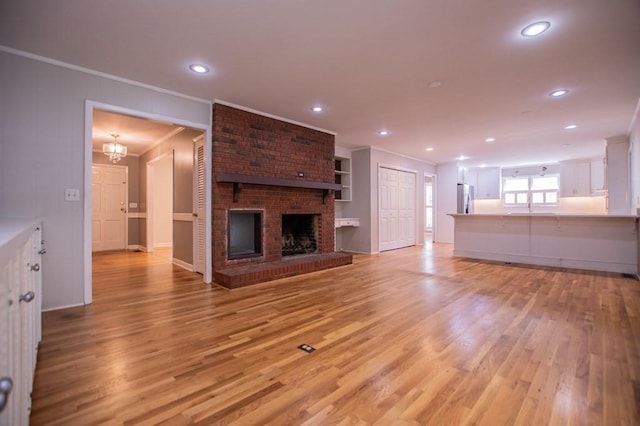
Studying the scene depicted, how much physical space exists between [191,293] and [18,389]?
2.73m

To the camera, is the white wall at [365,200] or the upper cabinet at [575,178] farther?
the upper cabinet at [575,178]

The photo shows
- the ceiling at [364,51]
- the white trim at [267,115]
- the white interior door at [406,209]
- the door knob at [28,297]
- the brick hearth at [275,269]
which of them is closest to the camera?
the door knob at [28,297]

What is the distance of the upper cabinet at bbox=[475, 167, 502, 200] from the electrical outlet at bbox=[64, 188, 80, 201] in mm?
10766

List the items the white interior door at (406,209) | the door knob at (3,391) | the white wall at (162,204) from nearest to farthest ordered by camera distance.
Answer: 1. the door knob at (3,391)
2. the white interior door at (406,209)
3. the white wall at (162,204)

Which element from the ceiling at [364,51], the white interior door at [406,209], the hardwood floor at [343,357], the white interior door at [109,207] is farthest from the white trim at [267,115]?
the white interior door at [109,207]

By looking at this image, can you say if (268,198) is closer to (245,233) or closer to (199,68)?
(245,233)

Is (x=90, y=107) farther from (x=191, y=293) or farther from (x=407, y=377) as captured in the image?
(x=407, y=377)

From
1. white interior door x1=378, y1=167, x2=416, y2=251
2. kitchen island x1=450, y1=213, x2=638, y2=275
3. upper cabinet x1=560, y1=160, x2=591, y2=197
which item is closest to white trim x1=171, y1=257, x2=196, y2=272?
white interior door x1=378, y1=167, x2=416, y2=251

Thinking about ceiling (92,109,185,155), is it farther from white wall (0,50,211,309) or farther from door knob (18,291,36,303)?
door knob (18,291,36,303)

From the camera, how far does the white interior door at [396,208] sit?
7.43 meters

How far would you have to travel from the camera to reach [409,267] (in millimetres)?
5320

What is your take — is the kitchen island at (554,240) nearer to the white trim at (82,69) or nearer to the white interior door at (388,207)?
the white interior door at (388,207)

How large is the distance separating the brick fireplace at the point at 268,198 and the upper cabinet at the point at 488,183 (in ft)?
22.6

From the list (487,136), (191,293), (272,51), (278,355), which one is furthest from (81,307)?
(487,136)
